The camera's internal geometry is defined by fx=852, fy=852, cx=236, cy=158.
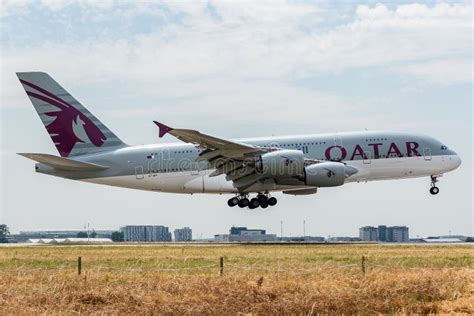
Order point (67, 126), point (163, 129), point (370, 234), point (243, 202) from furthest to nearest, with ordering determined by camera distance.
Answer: point (370, 234), point (67, 126), point (243, 202), point (163, 129)

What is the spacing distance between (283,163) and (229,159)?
439 centimetres

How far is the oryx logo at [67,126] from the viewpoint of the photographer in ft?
212

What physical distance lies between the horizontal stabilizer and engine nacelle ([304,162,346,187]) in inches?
607

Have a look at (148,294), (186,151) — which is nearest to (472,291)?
(148,294)

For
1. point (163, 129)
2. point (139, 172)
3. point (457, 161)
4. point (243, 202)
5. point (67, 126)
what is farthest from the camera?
point (67, 126)

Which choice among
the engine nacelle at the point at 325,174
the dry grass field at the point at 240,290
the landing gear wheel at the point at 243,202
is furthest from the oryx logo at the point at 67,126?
the dry grass field at the point at 240,290

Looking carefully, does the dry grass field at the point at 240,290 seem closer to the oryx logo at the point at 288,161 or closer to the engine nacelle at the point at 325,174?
the oryx logo at the point at 288,161

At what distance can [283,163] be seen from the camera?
57062 mm

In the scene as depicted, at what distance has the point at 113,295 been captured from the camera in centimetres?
2442

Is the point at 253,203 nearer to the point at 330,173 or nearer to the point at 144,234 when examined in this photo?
the point at 330,173

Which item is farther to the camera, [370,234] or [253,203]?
[370,234]

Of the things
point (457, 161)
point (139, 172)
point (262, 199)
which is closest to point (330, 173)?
point (262, 199)

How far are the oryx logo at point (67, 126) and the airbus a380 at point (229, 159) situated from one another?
76 millimetres

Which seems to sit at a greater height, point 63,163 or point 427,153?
point 427,153
